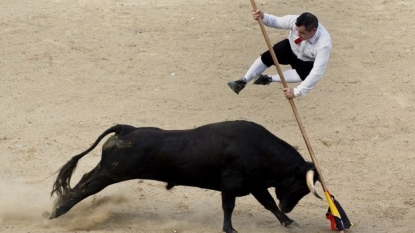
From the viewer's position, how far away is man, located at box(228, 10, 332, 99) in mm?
10000

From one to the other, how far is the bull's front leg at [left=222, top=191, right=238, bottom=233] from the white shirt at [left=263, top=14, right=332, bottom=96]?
137 cm

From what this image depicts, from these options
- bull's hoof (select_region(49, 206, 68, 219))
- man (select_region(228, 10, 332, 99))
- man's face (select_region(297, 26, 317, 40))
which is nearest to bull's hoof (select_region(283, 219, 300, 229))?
man (select_region(228, 10, 332, 99))

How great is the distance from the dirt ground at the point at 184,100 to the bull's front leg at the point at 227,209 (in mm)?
255

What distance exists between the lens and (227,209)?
30.8 feet

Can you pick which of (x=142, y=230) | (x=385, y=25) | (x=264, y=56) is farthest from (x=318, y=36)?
(x=385, y=25)

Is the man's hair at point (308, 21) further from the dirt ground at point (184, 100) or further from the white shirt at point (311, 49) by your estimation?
the dirt ground at point (184, 100)

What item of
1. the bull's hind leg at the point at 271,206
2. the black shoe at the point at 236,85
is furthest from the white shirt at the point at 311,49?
the bull's hind leg at the point at 271,206

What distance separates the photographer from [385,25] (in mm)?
16203

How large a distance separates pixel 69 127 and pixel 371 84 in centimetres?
457

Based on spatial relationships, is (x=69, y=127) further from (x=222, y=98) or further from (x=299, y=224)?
(x=299, y=224)

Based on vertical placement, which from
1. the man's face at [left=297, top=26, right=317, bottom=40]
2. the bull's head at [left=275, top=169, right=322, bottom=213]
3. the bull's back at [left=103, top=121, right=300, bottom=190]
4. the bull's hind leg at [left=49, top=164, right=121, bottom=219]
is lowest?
the bull's head at [left=275, top=169, right=322, bottom=213]

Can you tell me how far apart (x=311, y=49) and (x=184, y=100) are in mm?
3284

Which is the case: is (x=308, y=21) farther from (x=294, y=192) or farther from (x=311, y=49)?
(x=294, y=192)

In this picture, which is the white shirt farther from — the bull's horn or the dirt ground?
the dirt ground
